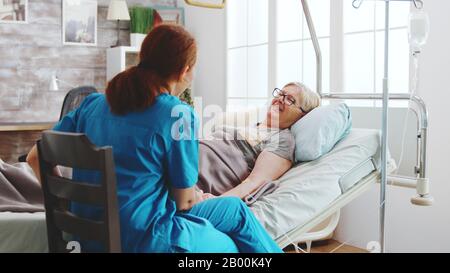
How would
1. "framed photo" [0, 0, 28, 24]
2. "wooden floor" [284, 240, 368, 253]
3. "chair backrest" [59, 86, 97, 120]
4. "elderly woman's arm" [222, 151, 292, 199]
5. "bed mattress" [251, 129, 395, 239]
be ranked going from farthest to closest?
1. "framed photo" [0, 0, 28, 24]
2. "chair backrest" [59, 86, 97, 120]
3. "wooden floor" [284, 240, 368, 253]
4. "elderly woman's arm" [222, 151, 292, 199]
5. "bed mattress" [251, 129, 395, 239]

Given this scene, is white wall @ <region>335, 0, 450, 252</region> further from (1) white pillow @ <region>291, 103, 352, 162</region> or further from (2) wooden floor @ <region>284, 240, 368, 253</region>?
(1) white pillow @ <region>291, 103, 352, 162</region>

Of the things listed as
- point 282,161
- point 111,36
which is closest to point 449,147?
point 282,161

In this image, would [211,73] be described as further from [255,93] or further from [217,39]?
[255,93]

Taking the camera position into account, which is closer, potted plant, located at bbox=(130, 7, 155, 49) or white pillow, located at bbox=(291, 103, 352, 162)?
white pillow, located at bbox=(291, 103, 352, 162)

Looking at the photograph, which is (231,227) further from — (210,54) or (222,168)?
(210,54)

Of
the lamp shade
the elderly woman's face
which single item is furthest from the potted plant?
the elderly woman's face

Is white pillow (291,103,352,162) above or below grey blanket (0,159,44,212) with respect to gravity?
above

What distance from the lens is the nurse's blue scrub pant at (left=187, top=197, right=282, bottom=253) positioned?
180 cm

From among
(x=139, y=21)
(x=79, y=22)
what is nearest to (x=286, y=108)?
(x=139, y=21)

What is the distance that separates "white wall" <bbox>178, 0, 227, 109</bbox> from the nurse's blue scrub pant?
2.93 m

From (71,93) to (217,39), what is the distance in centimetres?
142

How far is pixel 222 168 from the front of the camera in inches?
99.9
